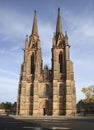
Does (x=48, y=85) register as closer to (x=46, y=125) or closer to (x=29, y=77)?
(x=29, y=77)

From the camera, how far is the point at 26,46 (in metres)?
68.6

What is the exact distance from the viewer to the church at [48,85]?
197 ft

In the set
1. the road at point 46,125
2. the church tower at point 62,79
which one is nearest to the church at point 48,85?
the church tower at point 62,79

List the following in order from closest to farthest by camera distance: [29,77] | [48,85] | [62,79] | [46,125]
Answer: [46,125]
[62,79]
[48,85]
[29,77]

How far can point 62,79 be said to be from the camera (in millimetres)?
62438

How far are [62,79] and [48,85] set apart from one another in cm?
438

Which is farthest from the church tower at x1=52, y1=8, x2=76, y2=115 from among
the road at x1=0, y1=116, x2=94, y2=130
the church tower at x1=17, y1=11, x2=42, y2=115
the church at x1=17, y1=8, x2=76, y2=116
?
the road at x1=0, y1=116, x2=94, y2=130

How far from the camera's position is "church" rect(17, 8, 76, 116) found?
59.9 meters

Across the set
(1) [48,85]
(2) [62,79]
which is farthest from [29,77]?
(2) [62,79]

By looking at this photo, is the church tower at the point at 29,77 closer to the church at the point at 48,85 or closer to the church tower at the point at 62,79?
the church at the point at 48,85

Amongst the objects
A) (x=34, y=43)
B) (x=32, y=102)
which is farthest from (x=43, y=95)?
(x=34, y=43)

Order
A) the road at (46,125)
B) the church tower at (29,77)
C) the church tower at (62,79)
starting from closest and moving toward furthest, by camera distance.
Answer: the road at (46,125), the church tower at (62,79), the church tower at (29,77)

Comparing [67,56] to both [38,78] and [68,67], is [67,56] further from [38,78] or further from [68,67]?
[38,78]

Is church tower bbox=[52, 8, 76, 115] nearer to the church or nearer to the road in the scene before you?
the church
